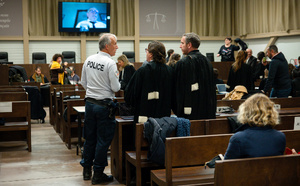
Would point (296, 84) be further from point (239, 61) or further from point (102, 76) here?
point (102, 76)

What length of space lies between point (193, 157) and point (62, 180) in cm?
188

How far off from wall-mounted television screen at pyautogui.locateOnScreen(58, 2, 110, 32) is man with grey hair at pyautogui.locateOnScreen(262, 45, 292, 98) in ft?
29.0

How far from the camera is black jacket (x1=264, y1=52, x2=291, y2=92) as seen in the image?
20.7 feet

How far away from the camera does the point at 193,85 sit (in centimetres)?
387

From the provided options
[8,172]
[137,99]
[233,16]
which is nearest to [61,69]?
[8,172]

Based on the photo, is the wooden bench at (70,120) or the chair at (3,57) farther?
the chair at (3,57)

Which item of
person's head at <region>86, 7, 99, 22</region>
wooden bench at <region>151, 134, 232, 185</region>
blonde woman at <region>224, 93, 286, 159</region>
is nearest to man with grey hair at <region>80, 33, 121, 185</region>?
wooden bench at <region>151, 134, 232, 185</region>

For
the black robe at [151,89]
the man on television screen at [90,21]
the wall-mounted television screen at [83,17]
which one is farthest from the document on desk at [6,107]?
the man on television screen at [90,21]

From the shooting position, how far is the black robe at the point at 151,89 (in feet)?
12.8

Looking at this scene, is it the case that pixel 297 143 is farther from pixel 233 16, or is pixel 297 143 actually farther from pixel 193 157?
pixel 233 16

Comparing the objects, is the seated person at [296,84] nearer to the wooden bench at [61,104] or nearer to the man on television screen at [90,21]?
the wooden bench at [61,104]

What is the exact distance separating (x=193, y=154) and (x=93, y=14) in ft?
38.7

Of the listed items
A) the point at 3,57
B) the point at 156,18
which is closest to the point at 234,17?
the point at 156,18

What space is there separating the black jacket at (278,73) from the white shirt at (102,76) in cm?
300
